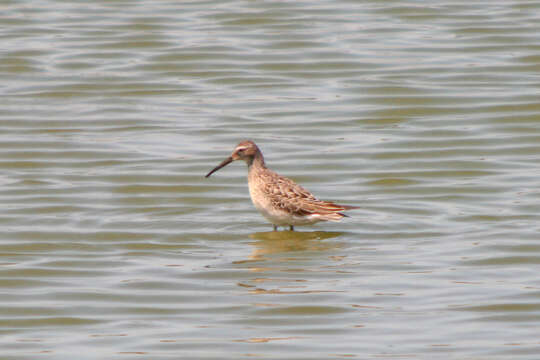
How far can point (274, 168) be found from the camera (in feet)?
50.5

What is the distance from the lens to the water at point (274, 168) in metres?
9.66

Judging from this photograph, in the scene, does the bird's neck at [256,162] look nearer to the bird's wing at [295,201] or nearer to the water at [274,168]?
the bird's wing at [295,201]

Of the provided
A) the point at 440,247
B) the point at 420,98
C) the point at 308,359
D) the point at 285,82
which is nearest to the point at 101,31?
the point at 285,82

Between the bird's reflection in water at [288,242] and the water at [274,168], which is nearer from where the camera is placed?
the water at [274,168]

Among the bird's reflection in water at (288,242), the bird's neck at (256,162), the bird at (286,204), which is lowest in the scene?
the bird's reflection in water at (288,242)

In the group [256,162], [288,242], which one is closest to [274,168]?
[256,162]

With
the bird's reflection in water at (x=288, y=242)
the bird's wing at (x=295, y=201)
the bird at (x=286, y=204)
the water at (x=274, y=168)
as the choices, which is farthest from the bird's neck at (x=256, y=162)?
the bird's reflection in water at (x=288, y=242)

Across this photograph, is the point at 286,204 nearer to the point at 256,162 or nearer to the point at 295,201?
the point at 295,201

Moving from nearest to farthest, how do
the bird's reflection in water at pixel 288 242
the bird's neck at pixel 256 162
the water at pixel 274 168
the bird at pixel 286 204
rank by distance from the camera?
the water at pixel 274 168
the bird's reflection in water at pixel 288 242
the bird at pixel 286 204
the bird's neck at pixel 256 162

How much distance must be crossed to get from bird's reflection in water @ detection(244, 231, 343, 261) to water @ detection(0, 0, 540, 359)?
5cm

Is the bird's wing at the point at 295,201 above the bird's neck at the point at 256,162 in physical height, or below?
below

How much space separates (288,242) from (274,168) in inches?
112

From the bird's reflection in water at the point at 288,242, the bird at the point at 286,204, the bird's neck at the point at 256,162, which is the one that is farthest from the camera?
the bird's neck at the point at 256,162

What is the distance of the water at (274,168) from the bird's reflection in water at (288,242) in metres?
0.05
